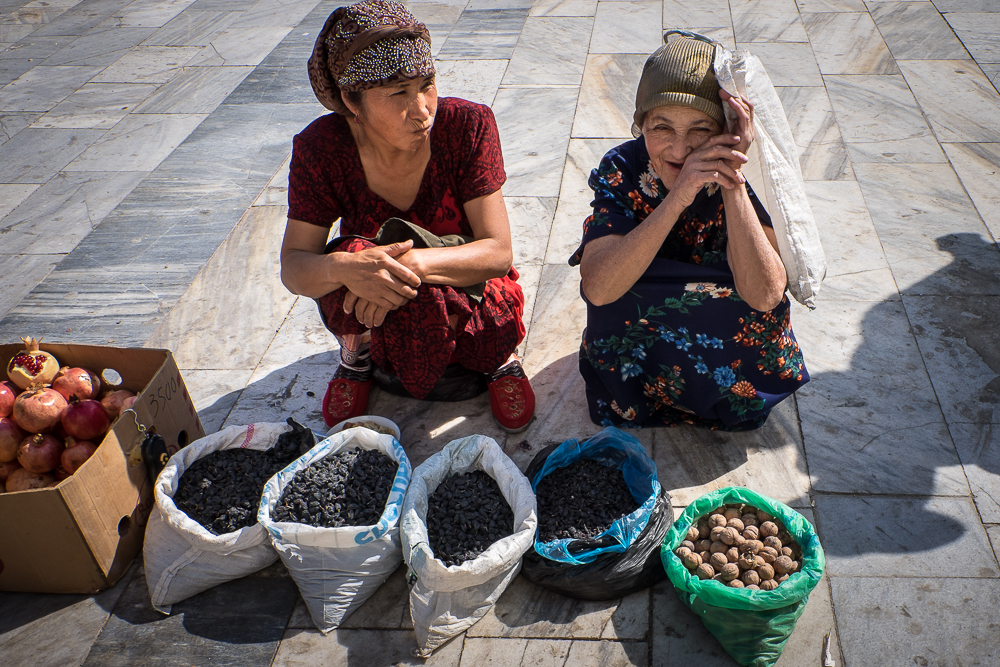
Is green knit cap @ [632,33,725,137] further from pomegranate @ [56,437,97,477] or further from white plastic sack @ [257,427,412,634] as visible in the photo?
pomegranate @ [56,437,97,477]

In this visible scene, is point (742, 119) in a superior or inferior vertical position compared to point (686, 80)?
inferior

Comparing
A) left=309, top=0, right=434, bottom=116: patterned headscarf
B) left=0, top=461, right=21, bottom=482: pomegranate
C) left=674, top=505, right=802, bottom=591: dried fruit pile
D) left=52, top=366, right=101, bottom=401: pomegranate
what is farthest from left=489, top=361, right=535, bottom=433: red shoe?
left=0, top=461, right=21, bottom=482: pomegranate

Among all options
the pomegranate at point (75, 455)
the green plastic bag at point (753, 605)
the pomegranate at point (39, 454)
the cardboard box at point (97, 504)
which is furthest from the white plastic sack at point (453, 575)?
the pomegranate at point (39, 454)

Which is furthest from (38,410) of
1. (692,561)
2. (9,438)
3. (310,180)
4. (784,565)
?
(784,565)

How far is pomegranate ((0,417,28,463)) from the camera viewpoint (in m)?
2.39

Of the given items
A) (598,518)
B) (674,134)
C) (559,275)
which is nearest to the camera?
(674,134)

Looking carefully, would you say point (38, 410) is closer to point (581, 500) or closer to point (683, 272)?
point (581, 500)

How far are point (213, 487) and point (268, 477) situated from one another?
0.57 feet

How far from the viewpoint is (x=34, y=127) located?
5.83 metres

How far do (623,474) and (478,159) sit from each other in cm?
121

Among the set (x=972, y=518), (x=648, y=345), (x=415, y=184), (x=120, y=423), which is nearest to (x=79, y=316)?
(x=120, y=423)

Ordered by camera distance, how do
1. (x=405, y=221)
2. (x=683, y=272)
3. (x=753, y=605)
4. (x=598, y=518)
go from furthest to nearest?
(x=405, y=221) < (x=683, y=272) < (x=598, y=518) < (x=753, y=605)

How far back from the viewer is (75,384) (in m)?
2.54

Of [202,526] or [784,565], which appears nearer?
[784,565]
